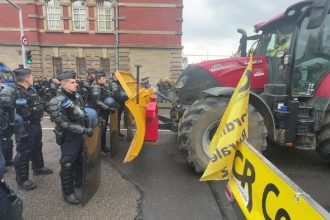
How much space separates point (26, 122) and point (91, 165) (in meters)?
1.43

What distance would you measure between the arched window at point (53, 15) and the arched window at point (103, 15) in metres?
3.00

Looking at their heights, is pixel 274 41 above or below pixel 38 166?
above

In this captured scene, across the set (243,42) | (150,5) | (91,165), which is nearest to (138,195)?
(91,165)

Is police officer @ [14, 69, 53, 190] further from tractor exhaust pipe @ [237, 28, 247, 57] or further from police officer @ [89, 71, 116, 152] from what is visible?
tractor exhaust pipe @ [237, 28, 247, 57]

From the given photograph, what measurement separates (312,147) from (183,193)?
80.3 inches

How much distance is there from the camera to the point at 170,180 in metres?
4.70

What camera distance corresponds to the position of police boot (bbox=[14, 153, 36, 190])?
4.39 m

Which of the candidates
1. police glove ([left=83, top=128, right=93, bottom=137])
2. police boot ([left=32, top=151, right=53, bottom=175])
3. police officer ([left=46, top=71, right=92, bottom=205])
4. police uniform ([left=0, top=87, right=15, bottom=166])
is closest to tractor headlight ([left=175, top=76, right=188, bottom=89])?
police officer ([left=46, top=71, right=92, bottom=205])

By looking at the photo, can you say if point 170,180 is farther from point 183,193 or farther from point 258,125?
point 258,125

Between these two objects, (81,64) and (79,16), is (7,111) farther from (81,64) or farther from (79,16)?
(79,16)

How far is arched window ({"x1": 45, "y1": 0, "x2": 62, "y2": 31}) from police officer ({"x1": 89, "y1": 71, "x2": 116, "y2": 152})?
65.5 feet

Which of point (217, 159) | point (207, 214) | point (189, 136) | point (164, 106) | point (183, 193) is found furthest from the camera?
point (164, 106)

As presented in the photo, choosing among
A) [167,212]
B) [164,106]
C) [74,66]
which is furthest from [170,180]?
[74,66]

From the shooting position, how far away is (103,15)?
24.1 metres
